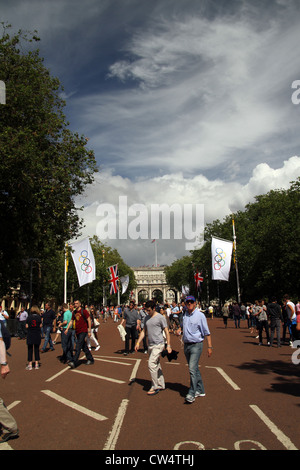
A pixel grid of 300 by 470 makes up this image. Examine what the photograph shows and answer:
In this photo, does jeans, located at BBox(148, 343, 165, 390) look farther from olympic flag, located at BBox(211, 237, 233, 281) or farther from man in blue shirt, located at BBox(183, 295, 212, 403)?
olympic flag, located at BBox(211, 237, 233, 281)

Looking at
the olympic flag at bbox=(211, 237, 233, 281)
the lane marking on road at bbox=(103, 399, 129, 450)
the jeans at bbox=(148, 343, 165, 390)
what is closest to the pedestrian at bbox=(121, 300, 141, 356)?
the jeans at bbox=(148, 343, 165, 390)

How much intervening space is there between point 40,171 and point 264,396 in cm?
1662

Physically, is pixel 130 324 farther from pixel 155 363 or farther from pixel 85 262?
pixel 85 262

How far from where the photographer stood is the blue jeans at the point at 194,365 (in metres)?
7.70

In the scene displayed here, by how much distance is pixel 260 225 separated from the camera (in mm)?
48500

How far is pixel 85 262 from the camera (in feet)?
97.3

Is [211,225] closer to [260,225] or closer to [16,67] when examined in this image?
[260,225]

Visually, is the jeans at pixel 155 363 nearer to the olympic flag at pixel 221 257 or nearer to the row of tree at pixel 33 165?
the row of tree at pixel 33 165

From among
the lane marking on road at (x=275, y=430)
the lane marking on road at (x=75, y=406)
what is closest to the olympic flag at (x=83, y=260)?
the lane marking on road at (x=75, y=406)

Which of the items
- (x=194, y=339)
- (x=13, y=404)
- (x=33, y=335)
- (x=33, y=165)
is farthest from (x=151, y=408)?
(x=33, y=165)

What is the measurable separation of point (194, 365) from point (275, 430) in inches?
85.8

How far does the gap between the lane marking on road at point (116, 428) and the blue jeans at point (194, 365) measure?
122 cm
